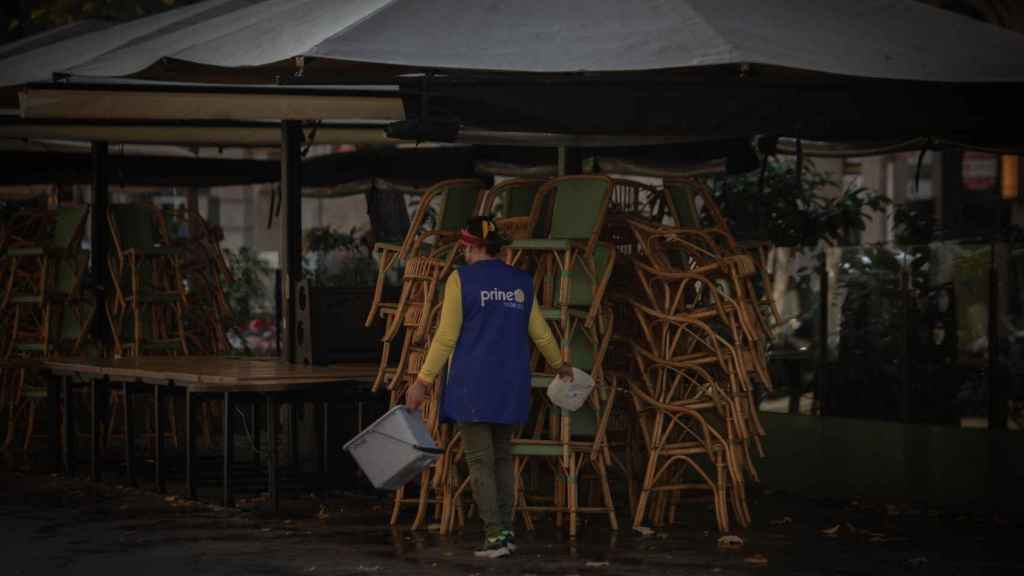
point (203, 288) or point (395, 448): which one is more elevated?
point (203, 288)

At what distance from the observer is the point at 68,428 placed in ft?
47.1

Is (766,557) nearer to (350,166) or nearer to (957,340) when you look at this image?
(957,340)

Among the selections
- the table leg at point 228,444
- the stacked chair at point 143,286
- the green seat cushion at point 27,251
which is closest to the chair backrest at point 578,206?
the table leg at point 228,444

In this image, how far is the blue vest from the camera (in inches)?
402

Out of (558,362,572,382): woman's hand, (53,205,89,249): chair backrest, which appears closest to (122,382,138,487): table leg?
(53,205,89,249): chair backrest

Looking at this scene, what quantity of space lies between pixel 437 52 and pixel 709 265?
2.41 metres

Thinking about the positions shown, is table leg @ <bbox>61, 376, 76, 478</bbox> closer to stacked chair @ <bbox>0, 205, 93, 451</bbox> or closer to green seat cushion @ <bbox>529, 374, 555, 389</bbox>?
stacked chair @ <bbox>0, 205, 93, 451</bbox>

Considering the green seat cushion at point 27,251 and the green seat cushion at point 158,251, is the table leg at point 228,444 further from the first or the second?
the green seat cushion at point 27,251

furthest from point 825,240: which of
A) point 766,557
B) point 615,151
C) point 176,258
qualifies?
point 766,557

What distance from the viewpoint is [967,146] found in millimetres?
12102

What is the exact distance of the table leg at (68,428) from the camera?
46.7 ft

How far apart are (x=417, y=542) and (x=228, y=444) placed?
1.93 m

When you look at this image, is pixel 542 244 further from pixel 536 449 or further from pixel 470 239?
pixel 536 449

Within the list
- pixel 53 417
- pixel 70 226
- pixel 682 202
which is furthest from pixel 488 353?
pixel 70 226
